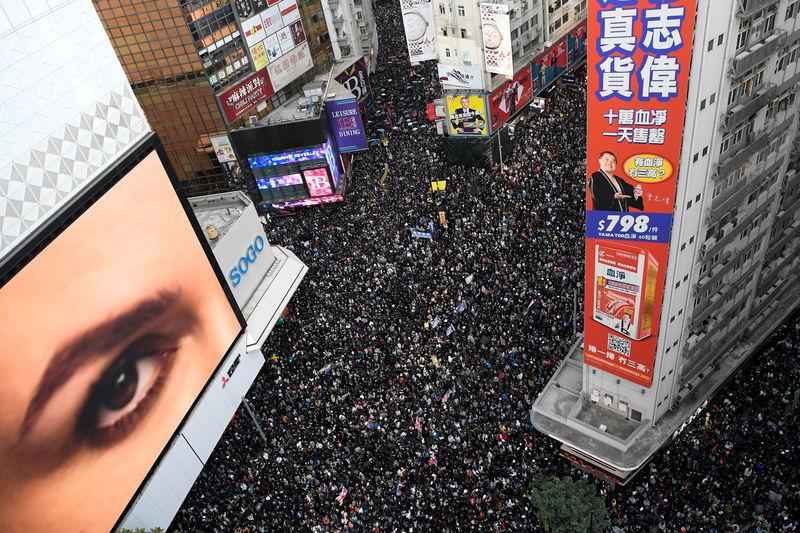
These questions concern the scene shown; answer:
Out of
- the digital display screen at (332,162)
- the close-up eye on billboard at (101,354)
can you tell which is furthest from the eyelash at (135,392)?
the digital display screen at (332,162)

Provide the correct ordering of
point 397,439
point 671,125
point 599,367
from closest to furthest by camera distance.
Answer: point 671,125
point 599,367
point 397,439

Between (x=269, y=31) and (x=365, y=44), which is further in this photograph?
(x=365, y=44)

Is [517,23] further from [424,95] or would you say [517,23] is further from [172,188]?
[172,188]

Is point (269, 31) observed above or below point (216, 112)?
above

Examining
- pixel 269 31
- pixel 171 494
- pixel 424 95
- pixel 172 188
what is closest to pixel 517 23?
pixel 424 95

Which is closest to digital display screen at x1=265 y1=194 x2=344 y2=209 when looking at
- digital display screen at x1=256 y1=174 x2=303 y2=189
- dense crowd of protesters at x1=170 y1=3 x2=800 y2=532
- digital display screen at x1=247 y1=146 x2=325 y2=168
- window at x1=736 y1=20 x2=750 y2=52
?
digital display screen at x1=256 y1=174 x2=303 y2=189

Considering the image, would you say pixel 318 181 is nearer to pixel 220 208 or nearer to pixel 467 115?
pixel 467 115

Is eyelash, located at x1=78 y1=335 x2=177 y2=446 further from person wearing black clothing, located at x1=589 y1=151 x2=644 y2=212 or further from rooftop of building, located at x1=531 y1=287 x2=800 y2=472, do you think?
person wearing black clothing, located at x1=589 y1=151 x2=644 y2=212

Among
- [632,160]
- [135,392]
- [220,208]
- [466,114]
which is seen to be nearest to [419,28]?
[466,114]
